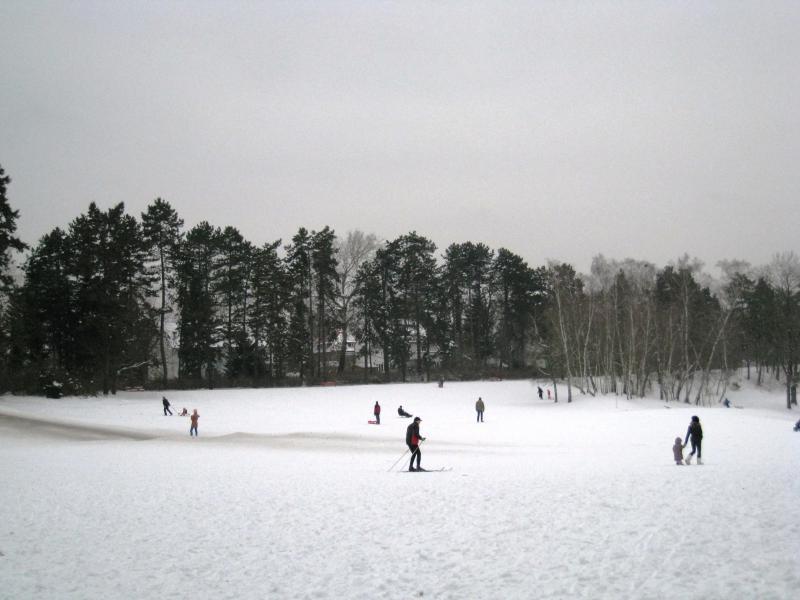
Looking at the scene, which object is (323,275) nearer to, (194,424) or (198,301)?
(198,301)

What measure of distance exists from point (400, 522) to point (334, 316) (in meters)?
58.9

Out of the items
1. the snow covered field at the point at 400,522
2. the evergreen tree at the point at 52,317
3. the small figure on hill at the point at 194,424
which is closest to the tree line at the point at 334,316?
the evergreen tree at the point at 52,317

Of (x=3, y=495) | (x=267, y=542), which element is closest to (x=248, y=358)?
(x=3, y=495)

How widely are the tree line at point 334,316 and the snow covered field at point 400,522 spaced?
2662 cm

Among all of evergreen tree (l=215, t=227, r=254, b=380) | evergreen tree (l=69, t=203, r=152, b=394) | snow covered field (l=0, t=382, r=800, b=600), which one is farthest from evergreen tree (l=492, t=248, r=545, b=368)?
snow covered field (l=0, t=382, r=800, b=600)

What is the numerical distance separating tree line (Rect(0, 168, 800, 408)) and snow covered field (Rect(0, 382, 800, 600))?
26.6 meters

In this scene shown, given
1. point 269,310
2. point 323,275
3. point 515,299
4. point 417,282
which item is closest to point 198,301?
point 269,310

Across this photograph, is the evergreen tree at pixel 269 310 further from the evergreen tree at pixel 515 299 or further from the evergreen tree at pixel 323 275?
the evergreen tree at pixel 515 299

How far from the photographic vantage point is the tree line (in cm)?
5028

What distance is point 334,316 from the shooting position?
6944 cm

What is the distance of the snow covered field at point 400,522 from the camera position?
789 cm

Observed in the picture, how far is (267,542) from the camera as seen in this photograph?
10.1 meters

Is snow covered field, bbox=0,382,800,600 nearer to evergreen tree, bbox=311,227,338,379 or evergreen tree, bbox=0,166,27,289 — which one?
evergreen tree, bbox=0,166,27,289

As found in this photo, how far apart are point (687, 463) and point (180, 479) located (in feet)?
50.4
